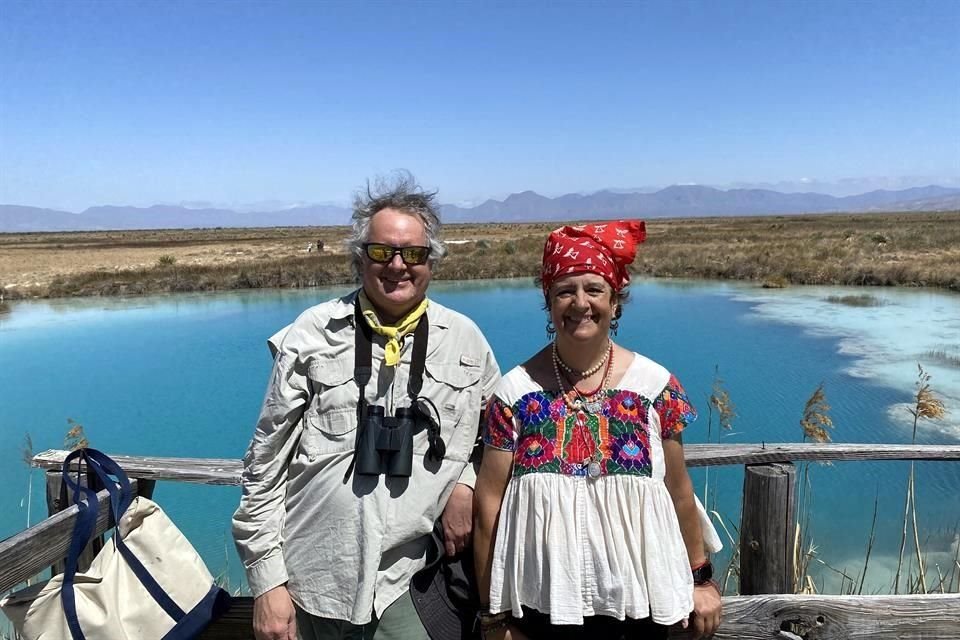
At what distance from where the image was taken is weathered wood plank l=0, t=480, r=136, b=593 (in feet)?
5.71

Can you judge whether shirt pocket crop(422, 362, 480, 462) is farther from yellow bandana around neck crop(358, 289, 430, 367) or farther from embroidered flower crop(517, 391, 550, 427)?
embroidered flower crop(517, 391, 550, 427)

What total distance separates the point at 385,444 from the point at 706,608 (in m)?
0.99

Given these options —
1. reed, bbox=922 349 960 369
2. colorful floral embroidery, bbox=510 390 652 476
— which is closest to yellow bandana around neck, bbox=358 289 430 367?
colorful floral embroidery, bbox=510 390 652 476

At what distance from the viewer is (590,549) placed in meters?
1.68

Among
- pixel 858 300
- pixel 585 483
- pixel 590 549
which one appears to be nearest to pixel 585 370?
pixel 585 483

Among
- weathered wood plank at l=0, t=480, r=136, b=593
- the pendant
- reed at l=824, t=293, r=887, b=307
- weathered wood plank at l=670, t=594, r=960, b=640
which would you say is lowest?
reed at l=824, t=293, r=887, b=307

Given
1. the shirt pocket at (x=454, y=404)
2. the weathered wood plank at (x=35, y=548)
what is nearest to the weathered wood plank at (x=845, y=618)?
the shirt pocket at (x=454, y=404)

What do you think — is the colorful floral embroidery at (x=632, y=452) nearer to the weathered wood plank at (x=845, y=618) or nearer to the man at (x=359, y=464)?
the man at (x=359, y=464)

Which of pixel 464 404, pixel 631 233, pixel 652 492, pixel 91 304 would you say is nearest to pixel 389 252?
pixel 464 404

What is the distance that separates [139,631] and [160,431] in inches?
385

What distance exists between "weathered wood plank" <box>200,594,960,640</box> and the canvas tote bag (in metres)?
0.28

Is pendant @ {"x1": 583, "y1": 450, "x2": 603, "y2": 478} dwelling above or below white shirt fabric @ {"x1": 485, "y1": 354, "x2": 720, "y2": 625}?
above

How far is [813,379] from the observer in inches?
471

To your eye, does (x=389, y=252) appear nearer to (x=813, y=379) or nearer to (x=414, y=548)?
(x=414, y=548)
